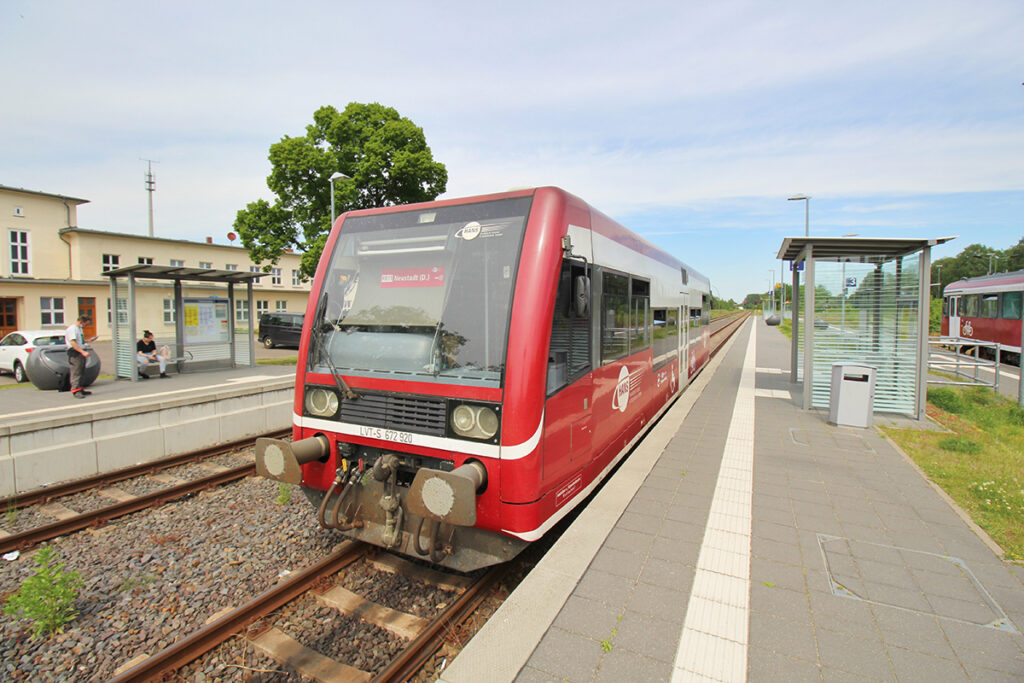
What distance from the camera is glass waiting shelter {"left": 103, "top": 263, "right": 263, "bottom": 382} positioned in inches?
511

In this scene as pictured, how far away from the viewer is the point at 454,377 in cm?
374

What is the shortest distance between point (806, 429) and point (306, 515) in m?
7.20

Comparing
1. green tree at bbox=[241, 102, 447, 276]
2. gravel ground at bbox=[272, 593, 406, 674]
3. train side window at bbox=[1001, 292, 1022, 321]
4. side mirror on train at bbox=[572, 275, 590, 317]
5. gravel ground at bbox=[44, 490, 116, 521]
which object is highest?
green tree at bbox=[241, 102, 447, 276]

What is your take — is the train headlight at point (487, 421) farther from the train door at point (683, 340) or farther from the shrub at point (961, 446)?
the shrub at point (961, 446)

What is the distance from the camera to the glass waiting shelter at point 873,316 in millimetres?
8609

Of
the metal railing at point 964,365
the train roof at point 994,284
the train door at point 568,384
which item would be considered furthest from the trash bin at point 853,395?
the train roof at point 994,284

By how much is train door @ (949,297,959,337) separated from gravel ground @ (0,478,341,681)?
1198 inches

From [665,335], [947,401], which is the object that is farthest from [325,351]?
[947,401]

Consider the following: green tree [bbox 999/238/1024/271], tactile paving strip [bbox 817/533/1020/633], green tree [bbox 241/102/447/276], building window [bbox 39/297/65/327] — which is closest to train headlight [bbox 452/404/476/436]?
tactile paving strip [bbox 817/533/1020/633]

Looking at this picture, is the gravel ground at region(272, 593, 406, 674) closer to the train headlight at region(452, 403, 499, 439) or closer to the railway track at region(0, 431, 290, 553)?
the train headlight at region(452, 403, 499, 439)

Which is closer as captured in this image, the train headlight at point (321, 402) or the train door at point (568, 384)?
the train door at point (568, 384)

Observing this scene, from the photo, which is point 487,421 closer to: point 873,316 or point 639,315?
point 639,315

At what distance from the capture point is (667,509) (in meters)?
4.64

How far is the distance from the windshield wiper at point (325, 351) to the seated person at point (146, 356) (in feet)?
37.3
